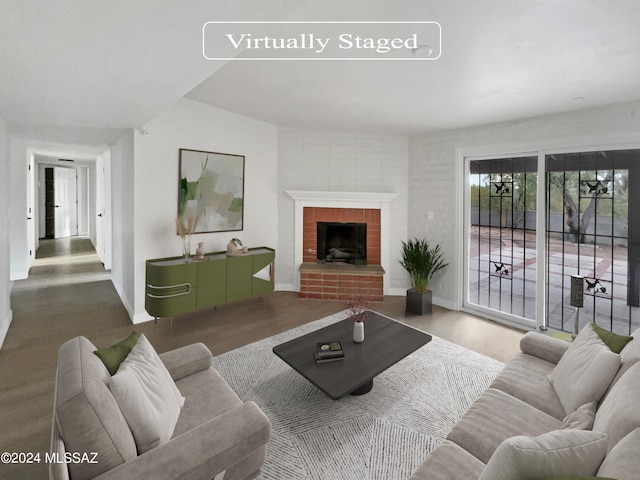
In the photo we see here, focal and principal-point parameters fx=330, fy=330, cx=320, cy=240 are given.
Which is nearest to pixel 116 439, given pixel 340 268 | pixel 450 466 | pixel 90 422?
pixel 90 422

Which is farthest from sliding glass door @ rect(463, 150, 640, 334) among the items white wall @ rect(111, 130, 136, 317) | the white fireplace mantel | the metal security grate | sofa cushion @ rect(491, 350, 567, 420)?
white wall @ rect(111, 130, 136, 317)

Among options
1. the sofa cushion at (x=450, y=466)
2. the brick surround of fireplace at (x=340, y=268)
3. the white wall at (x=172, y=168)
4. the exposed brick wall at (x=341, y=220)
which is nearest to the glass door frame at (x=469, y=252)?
the brick surround of fireplace at (x=340, y=268)

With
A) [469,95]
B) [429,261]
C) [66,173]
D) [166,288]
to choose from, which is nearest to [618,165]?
[469,95]

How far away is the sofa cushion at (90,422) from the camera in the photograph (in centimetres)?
112

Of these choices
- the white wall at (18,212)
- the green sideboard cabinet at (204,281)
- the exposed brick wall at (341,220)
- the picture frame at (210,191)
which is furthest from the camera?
the white wall at (18,212)

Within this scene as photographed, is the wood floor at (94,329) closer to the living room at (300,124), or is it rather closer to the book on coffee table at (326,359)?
the living room at (300,124)

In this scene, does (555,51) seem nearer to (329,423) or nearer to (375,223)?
(329,423)

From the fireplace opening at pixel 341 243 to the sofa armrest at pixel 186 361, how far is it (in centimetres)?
326

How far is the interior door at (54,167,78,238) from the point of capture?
9809 millimetres

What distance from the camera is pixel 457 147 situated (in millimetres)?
4359

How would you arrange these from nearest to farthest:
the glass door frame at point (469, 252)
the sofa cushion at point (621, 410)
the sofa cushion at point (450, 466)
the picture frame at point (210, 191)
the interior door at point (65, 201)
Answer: the sofa cushion at point (621, 410) < the sofa cushion at point (450, 466) < the glass door frame at point (469, 252) < the picture frame at point (210, 191) < the interior door at point (65, 201)

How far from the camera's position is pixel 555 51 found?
213cm

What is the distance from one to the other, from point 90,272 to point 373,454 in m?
6.36

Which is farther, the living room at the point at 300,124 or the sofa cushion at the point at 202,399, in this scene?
the living room at the point at 300,124
